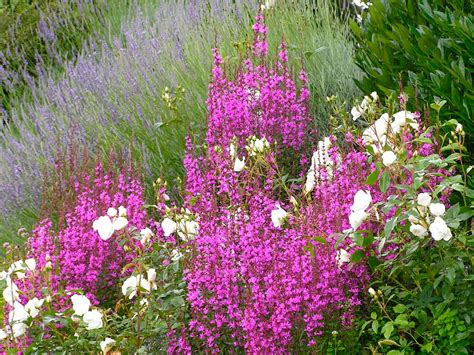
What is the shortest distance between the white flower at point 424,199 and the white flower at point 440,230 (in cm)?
7

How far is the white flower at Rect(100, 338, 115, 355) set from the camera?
3.21m

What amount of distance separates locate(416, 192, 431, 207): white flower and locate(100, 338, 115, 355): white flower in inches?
49.7

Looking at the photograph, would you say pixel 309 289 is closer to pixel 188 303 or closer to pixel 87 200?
pixel 188 303

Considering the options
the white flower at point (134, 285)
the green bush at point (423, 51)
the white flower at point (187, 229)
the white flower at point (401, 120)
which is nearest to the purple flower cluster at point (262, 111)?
the green bush at point (423, 51)

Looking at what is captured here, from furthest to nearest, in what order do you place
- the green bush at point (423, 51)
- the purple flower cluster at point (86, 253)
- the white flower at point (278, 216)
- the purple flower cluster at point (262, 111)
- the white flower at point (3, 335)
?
the purple flower cluster at point (262, 111)
the purple flower cluster at point (86, 253)
the green bush at point (423, 51)
the white flower at point (3, 335)
the white flower at point (278, 216)

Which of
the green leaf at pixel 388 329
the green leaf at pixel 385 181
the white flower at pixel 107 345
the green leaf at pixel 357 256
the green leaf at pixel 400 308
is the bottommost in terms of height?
the green leaf at pixel 400 308

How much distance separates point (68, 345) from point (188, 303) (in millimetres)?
545

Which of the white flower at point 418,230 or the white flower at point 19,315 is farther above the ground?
the white flower at point 418,230

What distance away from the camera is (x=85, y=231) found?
416cm

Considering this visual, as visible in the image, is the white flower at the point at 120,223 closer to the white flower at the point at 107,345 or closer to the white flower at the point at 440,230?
the white flower at the point at 107,345

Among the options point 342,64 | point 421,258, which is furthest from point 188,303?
point 342,64

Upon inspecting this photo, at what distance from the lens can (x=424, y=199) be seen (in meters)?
2.99

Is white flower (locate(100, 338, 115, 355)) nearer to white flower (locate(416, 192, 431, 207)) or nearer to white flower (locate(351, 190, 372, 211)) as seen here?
white flower (locate(351, 190, 372, 211))

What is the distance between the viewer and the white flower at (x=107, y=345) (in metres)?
3.21
